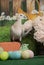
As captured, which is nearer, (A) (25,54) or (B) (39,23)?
(A) (25,54)

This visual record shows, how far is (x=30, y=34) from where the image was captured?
167cm

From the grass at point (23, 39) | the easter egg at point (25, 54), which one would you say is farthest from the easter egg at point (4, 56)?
the grass at point (23, 39)

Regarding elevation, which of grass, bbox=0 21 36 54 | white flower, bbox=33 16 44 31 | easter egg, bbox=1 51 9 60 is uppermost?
white flower, bbox=33 16 44 31

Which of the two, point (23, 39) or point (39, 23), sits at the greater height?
point (39, 23)

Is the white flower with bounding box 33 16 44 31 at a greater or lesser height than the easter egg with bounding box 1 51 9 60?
greater

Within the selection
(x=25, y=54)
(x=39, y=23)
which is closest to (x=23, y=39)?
(x=39, y=23)

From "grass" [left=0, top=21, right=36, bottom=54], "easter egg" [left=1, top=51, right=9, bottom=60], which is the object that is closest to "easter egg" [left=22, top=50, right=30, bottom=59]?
"easter egg" [left=1, top=51, right=9, bottom=60]

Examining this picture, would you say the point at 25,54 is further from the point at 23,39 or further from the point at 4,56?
the point at 23,39

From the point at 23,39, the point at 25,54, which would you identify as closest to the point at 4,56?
the point at 25,54

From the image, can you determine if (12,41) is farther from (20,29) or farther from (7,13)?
(7,13)

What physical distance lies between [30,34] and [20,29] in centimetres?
12

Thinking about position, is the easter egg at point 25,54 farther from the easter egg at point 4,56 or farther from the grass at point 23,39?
the grass at point 23,39

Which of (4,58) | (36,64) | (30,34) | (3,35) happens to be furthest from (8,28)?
(36,64)

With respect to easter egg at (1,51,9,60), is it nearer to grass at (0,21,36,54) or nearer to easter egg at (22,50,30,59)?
easter egg at (22,50,30,59)
